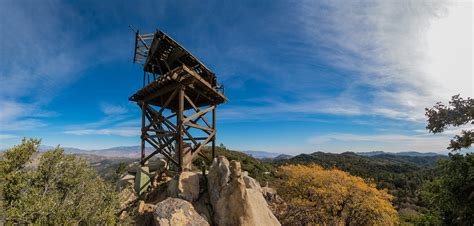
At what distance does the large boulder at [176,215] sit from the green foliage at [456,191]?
865cm

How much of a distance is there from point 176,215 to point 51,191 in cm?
395

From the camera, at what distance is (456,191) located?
727cm

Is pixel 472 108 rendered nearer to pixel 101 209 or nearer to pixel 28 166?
pixel 101 209

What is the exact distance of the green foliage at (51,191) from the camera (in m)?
5.34

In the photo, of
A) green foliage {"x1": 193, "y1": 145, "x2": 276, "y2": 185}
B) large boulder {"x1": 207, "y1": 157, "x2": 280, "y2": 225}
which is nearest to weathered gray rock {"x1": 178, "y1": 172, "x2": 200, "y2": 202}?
large boulder {"x1": 207, "y1": 157, "x2": 280, "y2": 225}

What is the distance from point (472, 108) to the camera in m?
7.17

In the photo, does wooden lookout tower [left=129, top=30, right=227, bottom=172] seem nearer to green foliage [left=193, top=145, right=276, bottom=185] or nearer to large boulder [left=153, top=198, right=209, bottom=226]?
large boulder [left=153, top=198, right=209, bottom=226]

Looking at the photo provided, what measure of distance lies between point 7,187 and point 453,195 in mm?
14199

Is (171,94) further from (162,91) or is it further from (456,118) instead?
(456,118)

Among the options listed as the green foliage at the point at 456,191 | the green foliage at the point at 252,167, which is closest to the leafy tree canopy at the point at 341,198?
the green foliage at the point at 456,191

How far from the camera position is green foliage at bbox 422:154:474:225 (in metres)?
6.97

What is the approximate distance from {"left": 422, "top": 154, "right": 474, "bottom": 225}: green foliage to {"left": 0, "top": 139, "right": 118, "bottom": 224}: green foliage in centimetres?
1133

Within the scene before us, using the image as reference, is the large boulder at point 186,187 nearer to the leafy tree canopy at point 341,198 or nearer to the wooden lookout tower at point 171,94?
the wooden lookout tower at point 171,94

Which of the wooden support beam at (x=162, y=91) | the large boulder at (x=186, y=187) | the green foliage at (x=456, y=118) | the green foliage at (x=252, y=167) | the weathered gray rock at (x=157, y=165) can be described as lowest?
the green foliage at (x=252, y=167)
